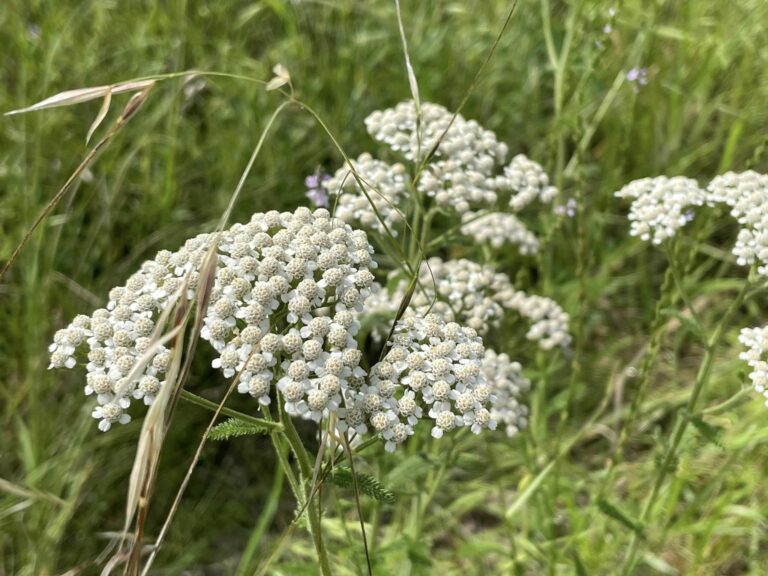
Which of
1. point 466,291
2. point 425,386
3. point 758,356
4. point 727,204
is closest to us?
point 425,386

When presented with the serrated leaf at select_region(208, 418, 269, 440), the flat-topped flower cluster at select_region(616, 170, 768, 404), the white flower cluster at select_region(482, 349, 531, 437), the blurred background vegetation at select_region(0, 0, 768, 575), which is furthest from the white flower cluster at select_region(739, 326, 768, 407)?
the serrated leaf at select_region(208, 418, 269, 440)

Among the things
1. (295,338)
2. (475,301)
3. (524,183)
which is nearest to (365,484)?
(295,338)

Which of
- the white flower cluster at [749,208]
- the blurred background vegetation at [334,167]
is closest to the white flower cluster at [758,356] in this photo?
the white flower cluster at [749,208]

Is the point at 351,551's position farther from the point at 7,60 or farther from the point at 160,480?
the point at 7,60

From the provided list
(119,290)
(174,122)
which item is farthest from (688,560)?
(174,122)

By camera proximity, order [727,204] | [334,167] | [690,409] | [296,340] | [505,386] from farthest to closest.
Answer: [334,167], [505,386], [727,204], [690,409], [296,340]

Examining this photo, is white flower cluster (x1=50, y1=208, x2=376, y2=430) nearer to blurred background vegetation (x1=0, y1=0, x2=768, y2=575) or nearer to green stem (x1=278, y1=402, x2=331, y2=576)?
green stem (x1=278, y1=402, x2=331, y2=576)

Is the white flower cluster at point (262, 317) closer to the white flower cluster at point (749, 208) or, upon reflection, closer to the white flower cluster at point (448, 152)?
the white flower cluster at point (448, 152)

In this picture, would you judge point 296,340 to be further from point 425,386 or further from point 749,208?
point 749,208

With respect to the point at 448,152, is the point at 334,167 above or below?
below
